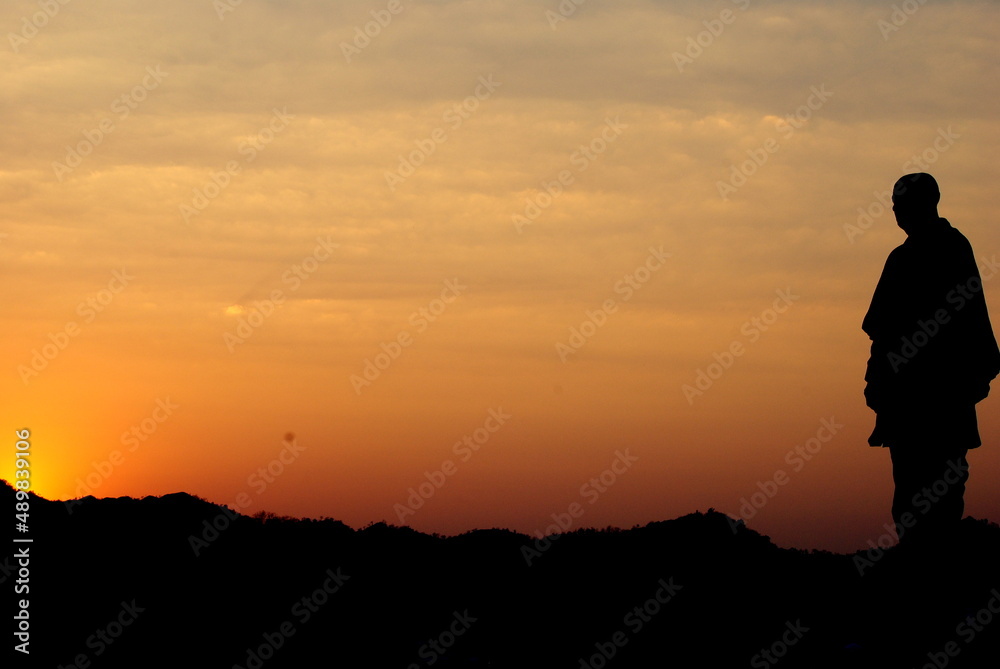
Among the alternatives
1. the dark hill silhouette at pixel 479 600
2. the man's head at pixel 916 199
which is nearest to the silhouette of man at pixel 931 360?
the man's head at pixel 916 199

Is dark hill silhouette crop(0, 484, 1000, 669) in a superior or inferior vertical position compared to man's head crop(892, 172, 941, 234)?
inferior

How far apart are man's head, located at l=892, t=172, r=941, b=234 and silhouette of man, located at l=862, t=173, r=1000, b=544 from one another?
0.01 metres

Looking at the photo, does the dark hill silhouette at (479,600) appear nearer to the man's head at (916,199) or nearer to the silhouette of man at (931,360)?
the silhouette of man at (931,360)

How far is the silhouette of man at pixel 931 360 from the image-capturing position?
36.5 ft

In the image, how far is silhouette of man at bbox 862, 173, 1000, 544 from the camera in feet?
36.5

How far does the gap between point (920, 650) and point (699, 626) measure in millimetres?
2459

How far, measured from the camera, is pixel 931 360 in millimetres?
11344

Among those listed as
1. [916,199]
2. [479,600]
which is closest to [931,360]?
[916,199]

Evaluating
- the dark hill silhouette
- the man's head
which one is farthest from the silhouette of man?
the dark hill silhouette

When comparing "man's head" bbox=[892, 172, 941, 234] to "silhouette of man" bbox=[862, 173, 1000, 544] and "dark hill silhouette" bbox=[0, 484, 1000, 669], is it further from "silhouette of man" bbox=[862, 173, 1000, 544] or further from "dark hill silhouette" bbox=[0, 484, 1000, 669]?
"dark hill silhouette" bbox=[0, 484, 1000, 669]

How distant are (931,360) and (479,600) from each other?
18.6ft

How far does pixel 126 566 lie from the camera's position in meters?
12.4

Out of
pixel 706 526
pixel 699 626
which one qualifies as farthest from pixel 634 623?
pixel 706 526

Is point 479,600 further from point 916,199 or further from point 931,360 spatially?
point 916,199
